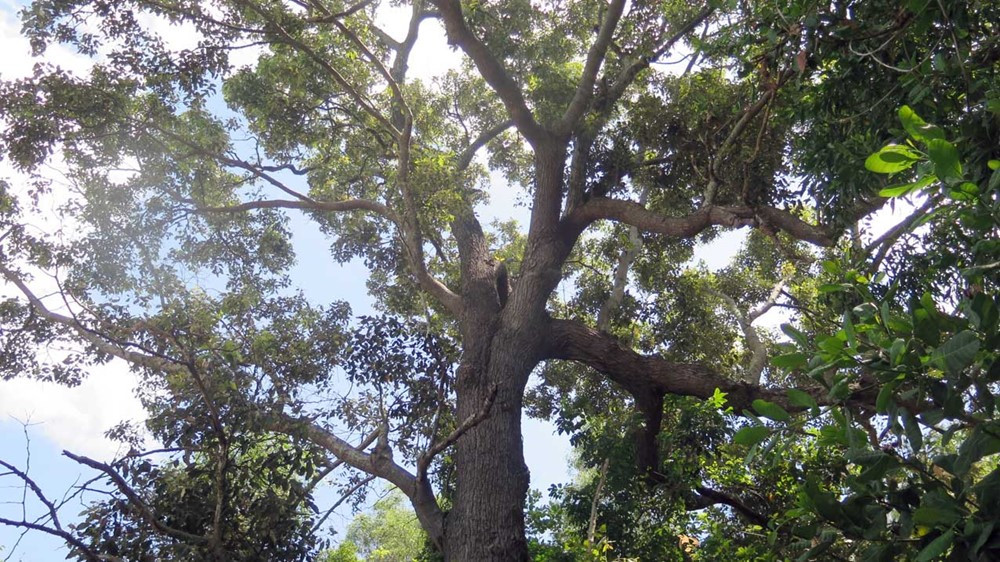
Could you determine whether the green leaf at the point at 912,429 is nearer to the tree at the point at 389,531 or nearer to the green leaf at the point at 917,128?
the green leaf at the point at 917,128

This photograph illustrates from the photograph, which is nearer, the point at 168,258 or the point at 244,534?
the point at 244,534

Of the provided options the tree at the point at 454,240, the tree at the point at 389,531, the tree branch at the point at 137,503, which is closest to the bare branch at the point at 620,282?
the tree at the point at 454,240

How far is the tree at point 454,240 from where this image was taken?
5.67m

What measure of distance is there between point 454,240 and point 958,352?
7838 mm

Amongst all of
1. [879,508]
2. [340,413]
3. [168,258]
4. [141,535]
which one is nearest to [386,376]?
[340,413]

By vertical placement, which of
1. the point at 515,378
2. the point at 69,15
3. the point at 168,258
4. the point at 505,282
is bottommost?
the point at 515,378

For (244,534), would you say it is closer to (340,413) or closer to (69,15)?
(340,413)

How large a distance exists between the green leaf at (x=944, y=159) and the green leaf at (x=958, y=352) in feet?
1.24

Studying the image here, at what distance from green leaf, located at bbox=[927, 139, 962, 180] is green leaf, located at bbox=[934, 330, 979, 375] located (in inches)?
14.9

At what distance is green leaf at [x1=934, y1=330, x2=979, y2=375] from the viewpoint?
5.65 ft

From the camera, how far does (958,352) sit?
5.71 ft

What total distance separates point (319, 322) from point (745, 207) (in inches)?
183

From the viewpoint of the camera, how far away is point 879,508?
6.82 ft

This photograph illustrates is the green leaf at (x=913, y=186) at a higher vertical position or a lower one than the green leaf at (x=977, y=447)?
higher
